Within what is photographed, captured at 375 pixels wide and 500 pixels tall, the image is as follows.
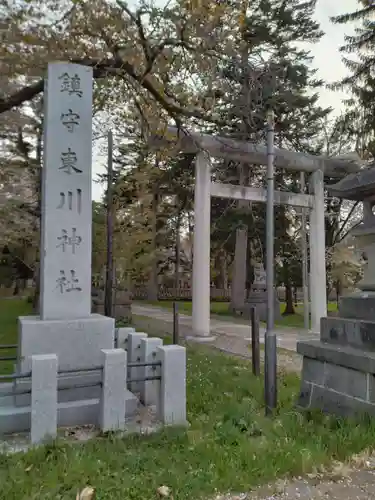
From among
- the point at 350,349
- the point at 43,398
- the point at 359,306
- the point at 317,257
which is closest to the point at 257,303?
the point at 317,257

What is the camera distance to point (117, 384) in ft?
12.5

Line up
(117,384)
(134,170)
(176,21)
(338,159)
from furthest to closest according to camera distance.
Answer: (134,170) < (338,159) < (176,21) < (117,384)

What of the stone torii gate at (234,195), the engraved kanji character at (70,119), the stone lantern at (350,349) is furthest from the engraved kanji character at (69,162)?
the stone torii gate at (234,195)

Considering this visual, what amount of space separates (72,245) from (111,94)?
4925mm

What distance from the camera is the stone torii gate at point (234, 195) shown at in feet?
34.6

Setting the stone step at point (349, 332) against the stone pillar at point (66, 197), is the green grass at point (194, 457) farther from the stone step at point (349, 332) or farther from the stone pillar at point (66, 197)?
the stone pillar at point (66, 197)

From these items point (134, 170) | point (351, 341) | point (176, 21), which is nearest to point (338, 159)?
point (134, 170)

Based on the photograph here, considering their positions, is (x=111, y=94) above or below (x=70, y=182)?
above

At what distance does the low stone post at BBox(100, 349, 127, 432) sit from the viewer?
12.3 ft

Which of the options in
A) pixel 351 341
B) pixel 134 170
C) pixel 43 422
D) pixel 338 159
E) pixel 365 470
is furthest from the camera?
pixel 134 170

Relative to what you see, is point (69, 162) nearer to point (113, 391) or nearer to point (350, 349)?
point (113, 391)

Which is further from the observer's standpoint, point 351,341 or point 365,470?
point 351,341

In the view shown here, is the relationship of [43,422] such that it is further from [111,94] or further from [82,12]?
[111,94]

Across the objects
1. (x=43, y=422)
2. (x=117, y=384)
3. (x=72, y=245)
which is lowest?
(x=43, y=422)
